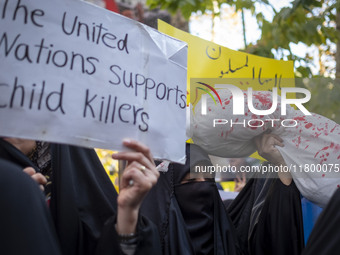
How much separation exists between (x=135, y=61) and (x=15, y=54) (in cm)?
45

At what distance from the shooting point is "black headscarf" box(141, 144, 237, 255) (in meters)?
1.98

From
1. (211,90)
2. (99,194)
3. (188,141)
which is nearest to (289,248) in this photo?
(188,141)

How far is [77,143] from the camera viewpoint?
1.38 meters

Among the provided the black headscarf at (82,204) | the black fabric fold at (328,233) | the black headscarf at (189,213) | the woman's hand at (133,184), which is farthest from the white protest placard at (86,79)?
the black fabric fold at (328,233)

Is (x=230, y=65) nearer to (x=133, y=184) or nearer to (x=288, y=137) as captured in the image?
(x=288, y=137)

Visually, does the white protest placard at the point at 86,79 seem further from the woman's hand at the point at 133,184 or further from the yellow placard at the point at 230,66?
the yellow placard at the point at 230,66

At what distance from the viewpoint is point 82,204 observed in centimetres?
169

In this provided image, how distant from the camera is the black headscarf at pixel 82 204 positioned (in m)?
1.50

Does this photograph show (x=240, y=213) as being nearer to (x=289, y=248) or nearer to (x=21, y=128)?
(x=289, y=248)

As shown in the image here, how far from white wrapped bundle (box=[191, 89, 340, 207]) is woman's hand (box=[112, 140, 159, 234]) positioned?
74 centimetres

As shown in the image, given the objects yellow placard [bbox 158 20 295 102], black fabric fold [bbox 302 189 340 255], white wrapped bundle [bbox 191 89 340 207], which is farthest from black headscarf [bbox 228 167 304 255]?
black fabric fold [bbox 302 189 340 255]

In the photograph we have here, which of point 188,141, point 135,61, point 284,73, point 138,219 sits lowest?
point 138,219

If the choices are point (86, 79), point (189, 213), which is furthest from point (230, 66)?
point (86, 79)

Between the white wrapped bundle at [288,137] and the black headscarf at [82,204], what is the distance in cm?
65
